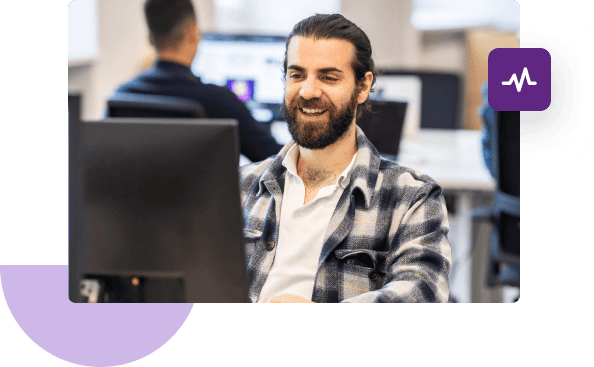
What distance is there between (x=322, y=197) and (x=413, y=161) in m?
0.22

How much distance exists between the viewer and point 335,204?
108cm

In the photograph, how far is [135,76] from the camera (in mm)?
1089

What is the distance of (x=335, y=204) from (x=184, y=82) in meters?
0.40

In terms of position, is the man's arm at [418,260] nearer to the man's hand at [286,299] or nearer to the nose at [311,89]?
the man's hand at [286,299]

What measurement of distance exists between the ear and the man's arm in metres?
0.23

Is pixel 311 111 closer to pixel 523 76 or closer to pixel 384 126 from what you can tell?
pixel 384 126

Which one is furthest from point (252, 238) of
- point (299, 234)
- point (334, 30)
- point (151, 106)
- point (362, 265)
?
point (334, 30)

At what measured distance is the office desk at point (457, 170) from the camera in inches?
44.3

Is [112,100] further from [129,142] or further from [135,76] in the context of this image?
[129,142]

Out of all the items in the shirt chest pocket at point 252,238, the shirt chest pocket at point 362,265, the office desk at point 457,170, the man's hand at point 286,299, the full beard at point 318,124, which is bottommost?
the man's hand at point 286,299

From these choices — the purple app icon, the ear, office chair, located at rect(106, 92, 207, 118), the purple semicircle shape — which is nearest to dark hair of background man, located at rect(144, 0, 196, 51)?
office chair, located at rect(106, 92, 207, 118)

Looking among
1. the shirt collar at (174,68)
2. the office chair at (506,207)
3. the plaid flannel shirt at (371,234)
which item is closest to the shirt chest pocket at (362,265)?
the plaid flannel shirt at (371,234)

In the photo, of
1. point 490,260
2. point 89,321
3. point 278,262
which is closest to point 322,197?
point 278,262

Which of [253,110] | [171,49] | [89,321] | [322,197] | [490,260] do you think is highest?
[171,49]
